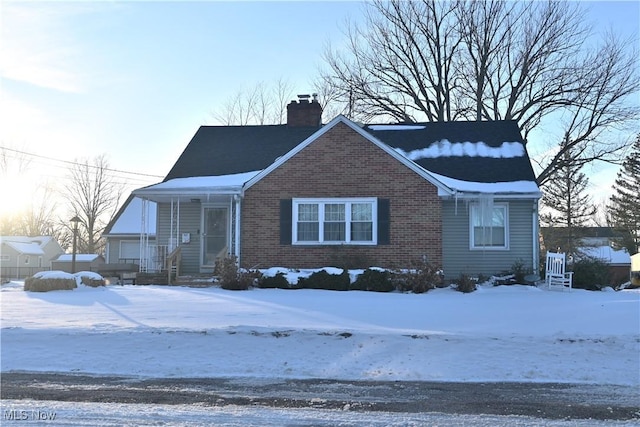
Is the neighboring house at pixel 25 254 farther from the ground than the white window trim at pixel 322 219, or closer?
closer

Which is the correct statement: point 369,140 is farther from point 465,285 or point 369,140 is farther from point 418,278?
point 465,285

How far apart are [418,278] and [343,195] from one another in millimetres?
3619

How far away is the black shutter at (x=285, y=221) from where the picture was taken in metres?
16.5

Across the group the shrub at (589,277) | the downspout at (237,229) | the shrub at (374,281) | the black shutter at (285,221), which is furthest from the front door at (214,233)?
the shrub at (589,277)

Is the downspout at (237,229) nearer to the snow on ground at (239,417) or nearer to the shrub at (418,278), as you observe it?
the shrub at (418,278)

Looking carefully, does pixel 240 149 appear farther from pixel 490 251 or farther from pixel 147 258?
pixel 490 251

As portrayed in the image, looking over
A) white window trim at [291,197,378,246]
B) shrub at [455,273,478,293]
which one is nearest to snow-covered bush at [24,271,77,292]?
white window trim at [291,197,378,246]

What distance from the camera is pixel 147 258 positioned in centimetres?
1788

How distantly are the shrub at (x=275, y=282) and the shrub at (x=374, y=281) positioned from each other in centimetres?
178

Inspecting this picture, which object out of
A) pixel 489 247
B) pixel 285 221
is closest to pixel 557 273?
pixel 489 247

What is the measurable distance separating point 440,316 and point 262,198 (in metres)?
7.91

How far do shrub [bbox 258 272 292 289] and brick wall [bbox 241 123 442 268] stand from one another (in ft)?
5.62

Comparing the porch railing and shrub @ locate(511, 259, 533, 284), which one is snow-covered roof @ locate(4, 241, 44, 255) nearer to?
the porch railing

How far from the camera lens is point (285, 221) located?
54.4 feet
